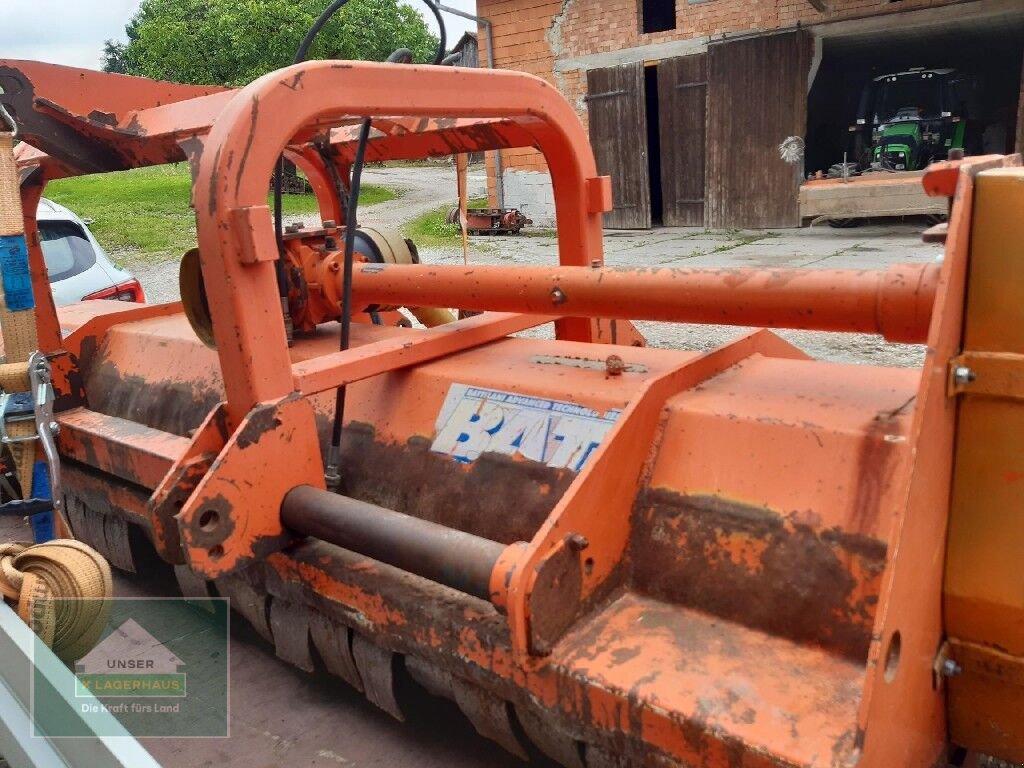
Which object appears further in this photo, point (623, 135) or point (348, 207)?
point (623, 135)

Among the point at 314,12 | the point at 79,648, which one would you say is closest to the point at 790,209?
the point at 79,648

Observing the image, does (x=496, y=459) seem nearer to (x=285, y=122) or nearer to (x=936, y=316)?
(x=285, y=122)

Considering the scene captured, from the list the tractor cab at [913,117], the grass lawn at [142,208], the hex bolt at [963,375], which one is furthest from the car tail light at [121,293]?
the tractor cab at [913,117]

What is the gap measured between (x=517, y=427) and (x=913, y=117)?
12191 millimetres

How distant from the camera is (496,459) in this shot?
232cm

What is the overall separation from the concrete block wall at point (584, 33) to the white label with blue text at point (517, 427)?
36.1 ft

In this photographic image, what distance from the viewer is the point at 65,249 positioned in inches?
220

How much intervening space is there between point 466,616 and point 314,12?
27.6 m

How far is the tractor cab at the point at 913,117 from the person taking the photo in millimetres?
12031

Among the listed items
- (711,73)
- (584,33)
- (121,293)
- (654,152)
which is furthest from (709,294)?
(654,152)

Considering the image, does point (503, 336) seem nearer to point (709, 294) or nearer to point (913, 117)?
point (709, 294)

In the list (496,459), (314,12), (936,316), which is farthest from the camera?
(314,12)

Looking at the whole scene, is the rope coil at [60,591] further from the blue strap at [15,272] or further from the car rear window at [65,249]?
the car rear window at [65,249]

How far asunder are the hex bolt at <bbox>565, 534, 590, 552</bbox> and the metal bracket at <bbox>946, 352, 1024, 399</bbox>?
762 millimetres
